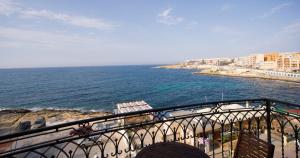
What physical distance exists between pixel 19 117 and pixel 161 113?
104ft

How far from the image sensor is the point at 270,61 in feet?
306

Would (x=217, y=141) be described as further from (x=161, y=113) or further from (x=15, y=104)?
(x=15, y=104)

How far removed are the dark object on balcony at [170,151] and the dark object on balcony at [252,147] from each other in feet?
2.07

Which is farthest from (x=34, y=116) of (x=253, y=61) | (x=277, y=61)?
(x=253, y=61)

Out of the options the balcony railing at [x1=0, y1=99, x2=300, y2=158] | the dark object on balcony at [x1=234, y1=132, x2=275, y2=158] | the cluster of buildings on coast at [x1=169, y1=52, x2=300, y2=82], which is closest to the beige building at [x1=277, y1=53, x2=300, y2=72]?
the cluster of buildings on coast at [x1=169, y1=52, x2=300, y2=82]

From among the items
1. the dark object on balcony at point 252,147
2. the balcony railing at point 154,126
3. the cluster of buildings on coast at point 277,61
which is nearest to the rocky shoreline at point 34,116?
the balcony railing at point 154,126

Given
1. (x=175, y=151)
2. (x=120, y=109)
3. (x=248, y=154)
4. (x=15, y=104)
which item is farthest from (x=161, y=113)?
(x=15, y=104)

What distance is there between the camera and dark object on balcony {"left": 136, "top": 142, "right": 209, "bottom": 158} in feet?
8.09

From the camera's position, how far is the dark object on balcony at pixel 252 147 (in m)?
2.26

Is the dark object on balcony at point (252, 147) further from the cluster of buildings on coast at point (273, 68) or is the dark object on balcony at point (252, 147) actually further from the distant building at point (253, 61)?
the distant building at point (253, 61)

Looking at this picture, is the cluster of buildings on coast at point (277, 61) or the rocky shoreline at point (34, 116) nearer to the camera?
the rocky shoreline at point (34, 116)

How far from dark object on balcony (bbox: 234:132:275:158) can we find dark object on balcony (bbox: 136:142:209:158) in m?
0.63

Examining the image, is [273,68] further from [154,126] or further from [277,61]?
[154,126]

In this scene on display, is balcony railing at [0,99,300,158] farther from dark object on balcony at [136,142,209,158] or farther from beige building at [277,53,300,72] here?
beige building at [277,53,300,72]
